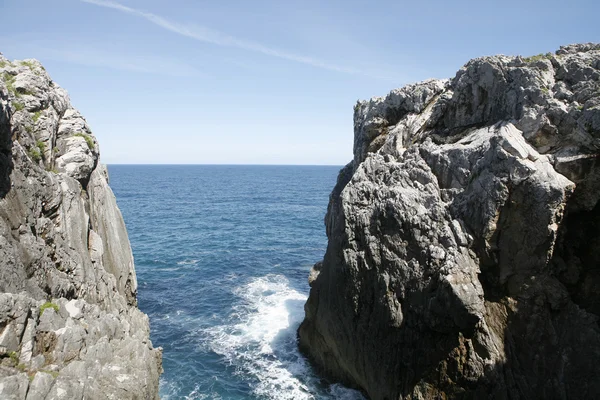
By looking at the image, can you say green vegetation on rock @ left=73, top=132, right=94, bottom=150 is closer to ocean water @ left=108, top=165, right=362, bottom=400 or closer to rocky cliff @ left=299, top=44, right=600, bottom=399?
ocean water @ left=108, top=165, right=362, bottom=400

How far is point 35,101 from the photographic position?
21359 millimetres

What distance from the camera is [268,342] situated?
30750 millimetres

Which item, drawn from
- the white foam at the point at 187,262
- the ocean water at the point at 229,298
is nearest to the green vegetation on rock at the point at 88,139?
the ocean water at the point at 229,298

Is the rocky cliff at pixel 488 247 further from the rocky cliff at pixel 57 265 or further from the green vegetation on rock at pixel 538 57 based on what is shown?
the rocky cliff at pixel 57 265

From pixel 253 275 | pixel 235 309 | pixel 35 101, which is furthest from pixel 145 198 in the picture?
pixel 35 101

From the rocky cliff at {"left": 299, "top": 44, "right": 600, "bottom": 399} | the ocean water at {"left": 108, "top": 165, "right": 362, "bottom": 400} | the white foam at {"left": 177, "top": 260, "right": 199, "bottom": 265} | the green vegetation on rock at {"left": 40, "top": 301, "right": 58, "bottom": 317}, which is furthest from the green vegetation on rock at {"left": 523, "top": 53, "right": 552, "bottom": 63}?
the white foam at {"left": 177, "top": 260, "right": 199, "bottom": 265}

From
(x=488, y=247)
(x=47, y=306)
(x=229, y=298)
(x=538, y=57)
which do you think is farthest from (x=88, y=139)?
(x=538, y=57)

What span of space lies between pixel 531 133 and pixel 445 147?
443 centimetres

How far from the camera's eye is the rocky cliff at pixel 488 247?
17.8m

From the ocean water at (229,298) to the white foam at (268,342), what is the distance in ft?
0.25

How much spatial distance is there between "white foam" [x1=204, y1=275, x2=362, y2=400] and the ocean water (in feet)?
0.25

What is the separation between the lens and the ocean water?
25.8 meters

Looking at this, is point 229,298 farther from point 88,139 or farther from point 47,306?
point 47,306

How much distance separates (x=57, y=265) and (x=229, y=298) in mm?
21383
